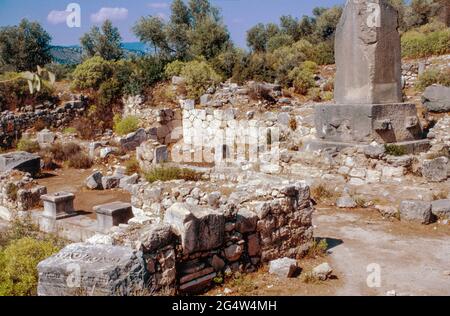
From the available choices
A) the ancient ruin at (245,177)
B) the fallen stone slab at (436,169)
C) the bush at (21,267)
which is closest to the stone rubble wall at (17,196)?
the ancient ruin at (245,177)

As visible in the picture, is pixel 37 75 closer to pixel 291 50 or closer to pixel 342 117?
pixel 342 117

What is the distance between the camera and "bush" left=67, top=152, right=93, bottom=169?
1492cm

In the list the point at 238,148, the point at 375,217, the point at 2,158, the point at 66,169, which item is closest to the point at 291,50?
the point at 238,148

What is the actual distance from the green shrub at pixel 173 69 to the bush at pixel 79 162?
6.78 m

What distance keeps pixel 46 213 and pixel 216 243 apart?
5118 millimetres

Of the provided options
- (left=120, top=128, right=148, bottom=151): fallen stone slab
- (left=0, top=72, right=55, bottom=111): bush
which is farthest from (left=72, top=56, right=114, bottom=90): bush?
(left=120, top=128, right=148, bottom=151): fallen stone slab

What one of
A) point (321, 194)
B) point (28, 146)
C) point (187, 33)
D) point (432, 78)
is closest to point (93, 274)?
point (321, 194)

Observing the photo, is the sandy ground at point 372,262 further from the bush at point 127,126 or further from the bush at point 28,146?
the bush at point 28,146

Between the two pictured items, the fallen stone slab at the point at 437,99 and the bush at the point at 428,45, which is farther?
the bush at the point at 428,45

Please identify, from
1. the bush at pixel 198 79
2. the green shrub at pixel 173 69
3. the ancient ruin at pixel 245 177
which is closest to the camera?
the ancient ruin at pixel 245 177

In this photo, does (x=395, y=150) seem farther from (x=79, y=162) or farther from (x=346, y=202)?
(x=79, y=162)

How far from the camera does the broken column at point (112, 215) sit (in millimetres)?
7469

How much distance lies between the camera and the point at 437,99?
37.4 ft

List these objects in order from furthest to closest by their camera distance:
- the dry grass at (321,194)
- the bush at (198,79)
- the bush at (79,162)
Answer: the bush at (198,79), the bush at (79,162), the dry grass at (321,194)
